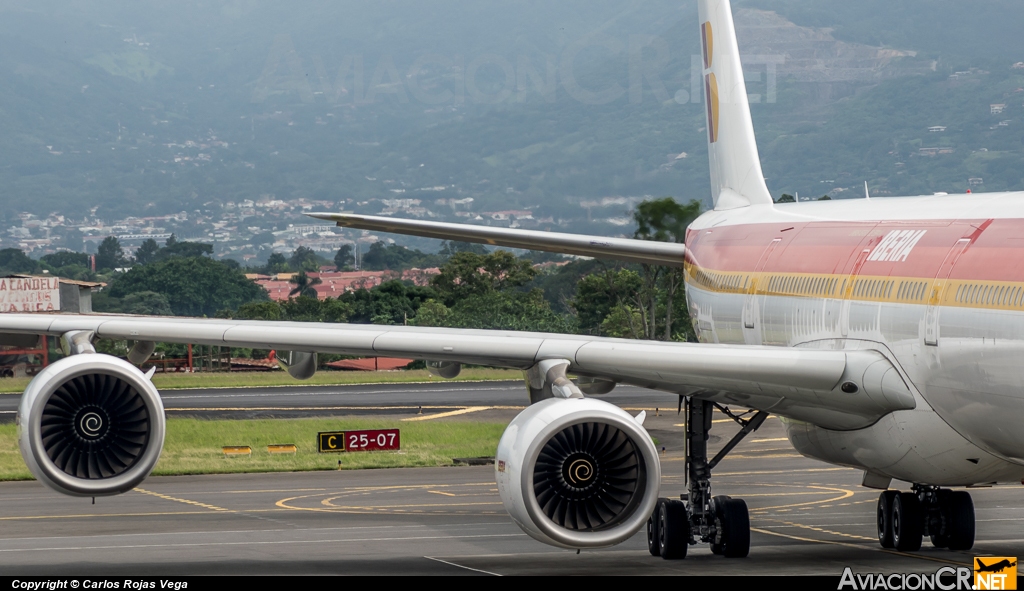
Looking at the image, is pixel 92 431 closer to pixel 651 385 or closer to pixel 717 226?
pixel 651 385

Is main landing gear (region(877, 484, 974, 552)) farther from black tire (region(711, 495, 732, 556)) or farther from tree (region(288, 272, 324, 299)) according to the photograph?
tree (region(288, 272, 324, 299))

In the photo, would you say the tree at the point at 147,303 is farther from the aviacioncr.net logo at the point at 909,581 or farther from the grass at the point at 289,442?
the aviacioncr.net logo at the point at 909,581

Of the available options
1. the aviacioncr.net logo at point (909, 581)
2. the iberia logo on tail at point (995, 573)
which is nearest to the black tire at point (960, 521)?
the iberia logo on tail at point (995, 573)

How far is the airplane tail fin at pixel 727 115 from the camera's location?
2594 centimetres

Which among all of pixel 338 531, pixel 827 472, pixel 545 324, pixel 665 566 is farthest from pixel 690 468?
pixel 545 324

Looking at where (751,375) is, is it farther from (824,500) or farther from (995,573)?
(824,500)

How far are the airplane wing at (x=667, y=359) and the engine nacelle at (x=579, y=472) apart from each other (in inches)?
51.1

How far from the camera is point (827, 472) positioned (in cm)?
3750

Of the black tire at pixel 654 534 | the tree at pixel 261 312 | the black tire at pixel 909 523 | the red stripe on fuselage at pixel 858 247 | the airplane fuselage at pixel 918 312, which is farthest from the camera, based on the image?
the tree at pixel 261 312

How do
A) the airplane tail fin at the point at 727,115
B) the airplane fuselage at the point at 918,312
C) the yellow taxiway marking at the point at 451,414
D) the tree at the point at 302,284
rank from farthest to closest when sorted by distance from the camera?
the tree at the point at 302,284 → the yellow taxiway marking at the point at 451,414 → the airplane tail fin at the point at 727,115 → the airplane fuselage at the point at 918,312

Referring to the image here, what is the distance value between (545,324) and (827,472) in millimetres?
52426

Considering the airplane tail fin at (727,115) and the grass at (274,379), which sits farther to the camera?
the grass at (274,379)

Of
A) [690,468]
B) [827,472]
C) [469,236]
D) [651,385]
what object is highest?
[469,236]

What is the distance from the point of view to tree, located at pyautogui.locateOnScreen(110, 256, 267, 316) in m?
156
